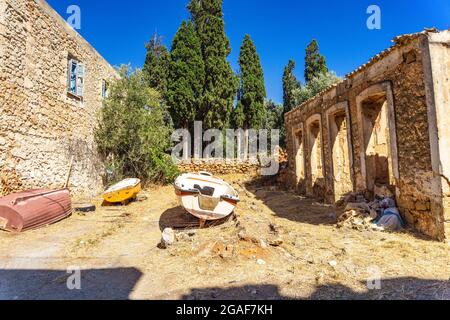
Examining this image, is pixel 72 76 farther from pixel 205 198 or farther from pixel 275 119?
pixel 275 119

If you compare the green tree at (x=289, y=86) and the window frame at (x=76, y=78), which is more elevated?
the green tree at (x=289, y=86)

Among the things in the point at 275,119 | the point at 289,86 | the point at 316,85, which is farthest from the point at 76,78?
the point at 275,119

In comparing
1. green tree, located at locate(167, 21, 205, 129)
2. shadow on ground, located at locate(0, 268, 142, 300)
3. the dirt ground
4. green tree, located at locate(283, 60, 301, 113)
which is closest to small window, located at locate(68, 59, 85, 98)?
the dirt ground

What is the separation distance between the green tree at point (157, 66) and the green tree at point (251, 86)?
546cm

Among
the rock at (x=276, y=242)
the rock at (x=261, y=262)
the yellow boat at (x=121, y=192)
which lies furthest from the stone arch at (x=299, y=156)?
the rock at (x=261, y=262)

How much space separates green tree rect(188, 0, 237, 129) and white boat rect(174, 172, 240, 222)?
12.3m

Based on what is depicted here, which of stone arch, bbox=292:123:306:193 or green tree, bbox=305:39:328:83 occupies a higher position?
green tree, bbox=305:39:328:83

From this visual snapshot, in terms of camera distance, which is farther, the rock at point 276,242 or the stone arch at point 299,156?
the stone arch at point 299,156

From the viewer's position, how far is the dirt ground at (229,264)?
3406mm

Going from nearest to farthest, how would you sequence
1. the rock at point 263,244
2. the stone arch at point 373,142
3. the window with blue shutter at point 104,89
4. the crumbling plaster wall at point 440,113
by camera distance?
1. the rock at point 263,244
2. the crumbling plaster wall at point 440,113
3. the stone arch at point 373,142
4. the window with blue shutter at point 104,89

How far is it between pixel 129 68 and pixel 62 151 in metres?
5.49

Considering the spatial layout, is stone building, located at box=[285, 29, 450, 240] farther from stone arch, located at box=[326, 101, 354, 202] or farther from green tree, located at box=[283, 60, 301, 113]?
green tree, located at box=[283, 60, 301, 113]

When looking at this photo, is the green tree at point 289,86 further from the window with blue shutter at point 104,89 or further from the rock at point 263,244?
the rock at point 263,244

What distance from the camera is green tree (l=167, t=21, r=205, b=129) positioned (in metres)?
18.2
